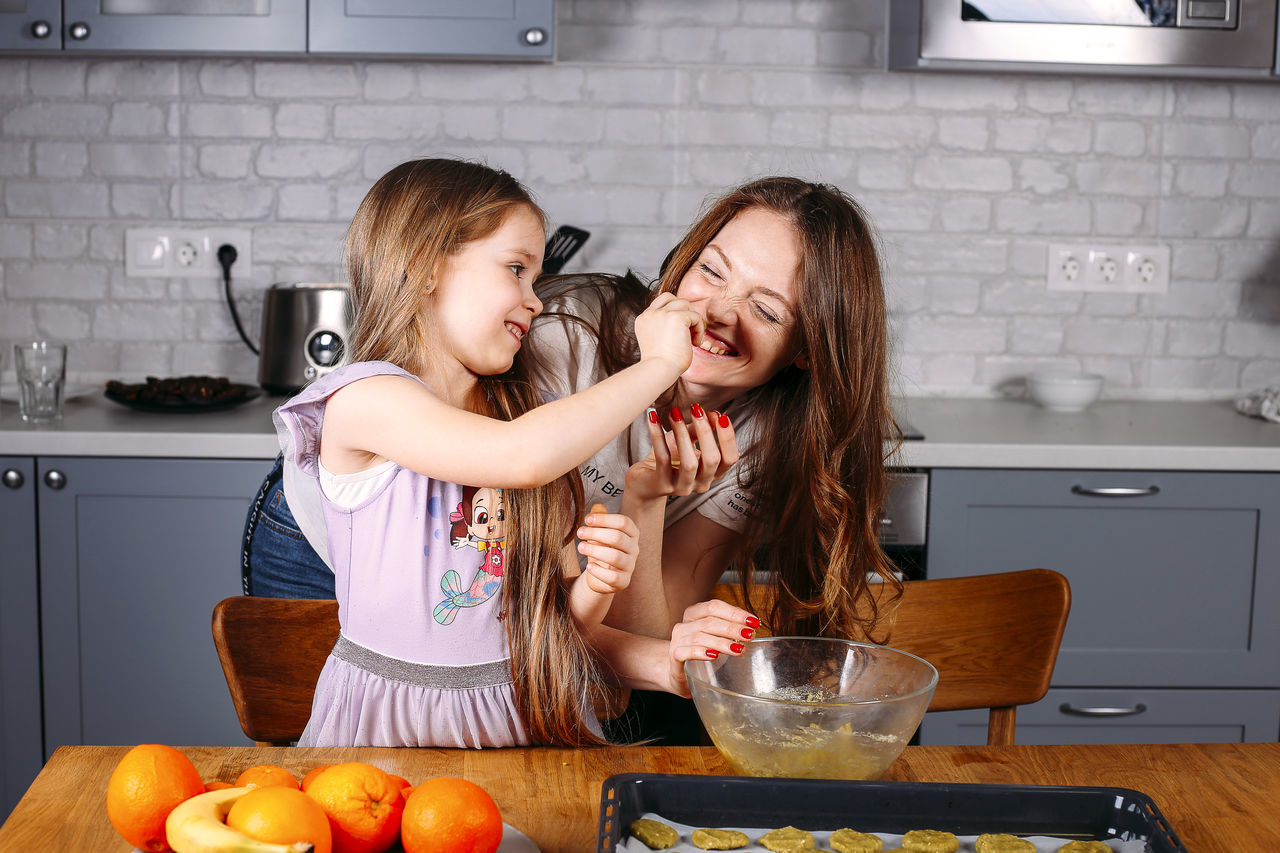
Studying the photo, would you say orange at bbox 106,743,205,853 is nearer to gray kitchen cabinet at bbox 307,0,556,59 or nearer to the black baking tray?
the black baking tray

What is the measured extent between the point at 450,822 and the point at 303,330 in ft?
5.92

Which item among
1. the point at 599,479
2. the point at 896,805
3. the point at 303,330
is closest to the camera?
the point at 896,805

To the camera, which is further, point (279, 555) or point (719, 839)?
point (279, 555)

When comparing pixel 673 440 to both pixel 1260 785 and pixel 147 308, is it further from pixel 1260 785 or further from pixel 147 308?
pixel 147 308

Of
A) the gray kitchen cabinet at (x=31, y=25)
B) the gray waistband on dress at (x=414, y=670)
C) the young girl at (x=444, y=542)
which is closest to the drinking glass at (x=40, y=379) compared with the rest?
the gray kitchen cabinet at (x=31, y=25)

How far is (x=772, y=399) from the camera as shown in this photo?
1577mm

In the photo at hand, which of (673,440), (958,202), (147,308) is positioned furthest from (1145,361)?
(147,308)

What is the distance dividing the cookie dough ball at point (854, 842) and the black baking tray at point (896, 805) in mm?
22

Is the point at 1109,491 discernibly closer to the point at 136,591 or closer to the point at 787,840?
the point at 787,840

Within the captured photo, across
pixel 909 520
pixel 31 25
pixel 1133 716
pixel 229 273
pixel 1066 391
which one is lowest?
pixel 1133 716

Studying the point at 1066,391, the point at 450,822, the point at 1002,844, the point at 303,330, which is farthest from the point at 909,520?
the point at 450,822

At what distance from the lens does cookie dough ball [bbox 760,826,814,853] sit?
0.78m

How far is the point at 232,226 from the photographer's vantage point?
2.66 meters

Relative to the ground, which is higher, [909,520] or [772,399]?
[772,399]
